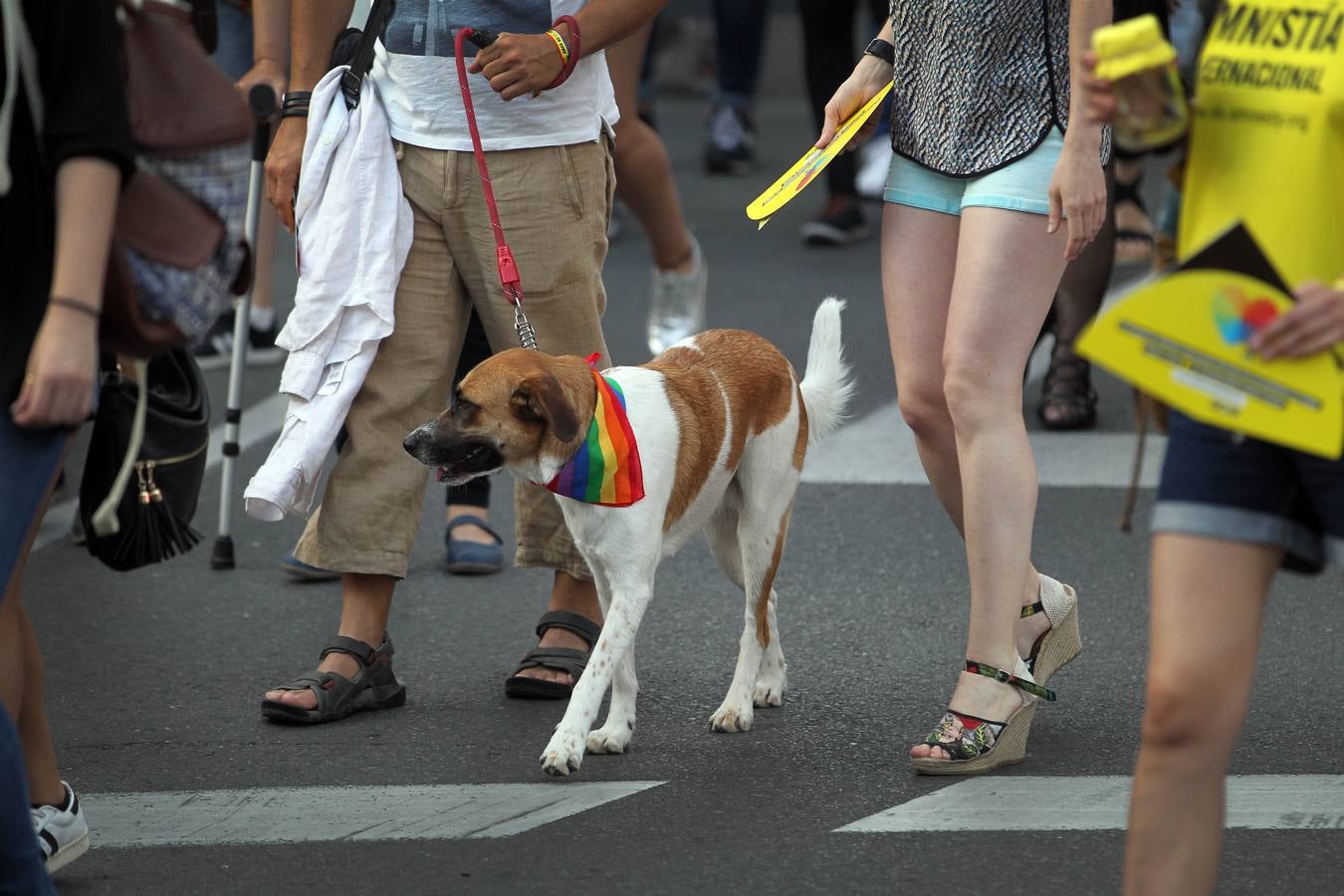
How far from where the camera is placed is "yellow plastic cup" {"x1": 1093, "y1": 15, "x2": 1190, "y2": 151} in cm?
236

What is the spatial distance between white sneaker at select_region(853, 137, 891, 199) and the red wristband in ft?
24.1

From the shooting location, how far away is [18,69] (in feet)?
8.05

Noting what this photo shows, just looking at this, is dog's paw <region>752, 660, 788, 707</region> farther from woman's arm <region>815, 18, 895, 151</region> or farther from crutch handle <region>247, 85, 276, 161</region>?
crutch handle <region>247, 85, 276, 161</region>

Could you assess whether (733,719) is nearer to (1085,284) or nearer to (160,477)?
(160,477)

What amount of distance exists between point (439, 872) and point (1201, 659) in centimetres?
157


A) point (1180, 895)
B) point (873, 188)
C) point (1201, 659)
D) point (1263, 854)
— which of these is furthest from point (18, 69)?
point (873, 188)

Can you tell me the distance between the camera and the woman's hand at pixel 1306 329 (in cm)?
228

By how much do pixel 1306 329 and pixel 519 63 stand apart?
2.16 m

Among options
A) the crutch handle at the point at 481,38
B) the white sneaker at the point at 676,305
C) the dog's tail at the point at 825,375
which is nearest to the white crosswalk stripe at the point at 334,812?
the dog's tail at the point at 825,375

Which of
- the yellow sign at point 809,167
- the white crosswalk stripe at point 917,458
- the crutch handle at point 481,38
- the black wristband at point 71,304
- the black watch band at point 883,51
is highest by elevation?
the black wristband at point 71,304

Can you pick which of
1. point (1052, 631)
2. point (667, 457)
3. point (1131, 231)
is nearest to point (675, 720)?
point (667, 457)

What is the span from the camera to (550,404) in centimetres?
373

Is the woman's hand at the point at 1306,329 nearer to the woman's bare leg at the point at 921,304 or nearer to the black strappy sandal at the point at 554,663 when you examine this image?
the woman's bare leg at the point at 921,304

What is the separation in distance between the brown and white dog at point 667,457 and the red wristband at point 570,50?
25.2 inches
